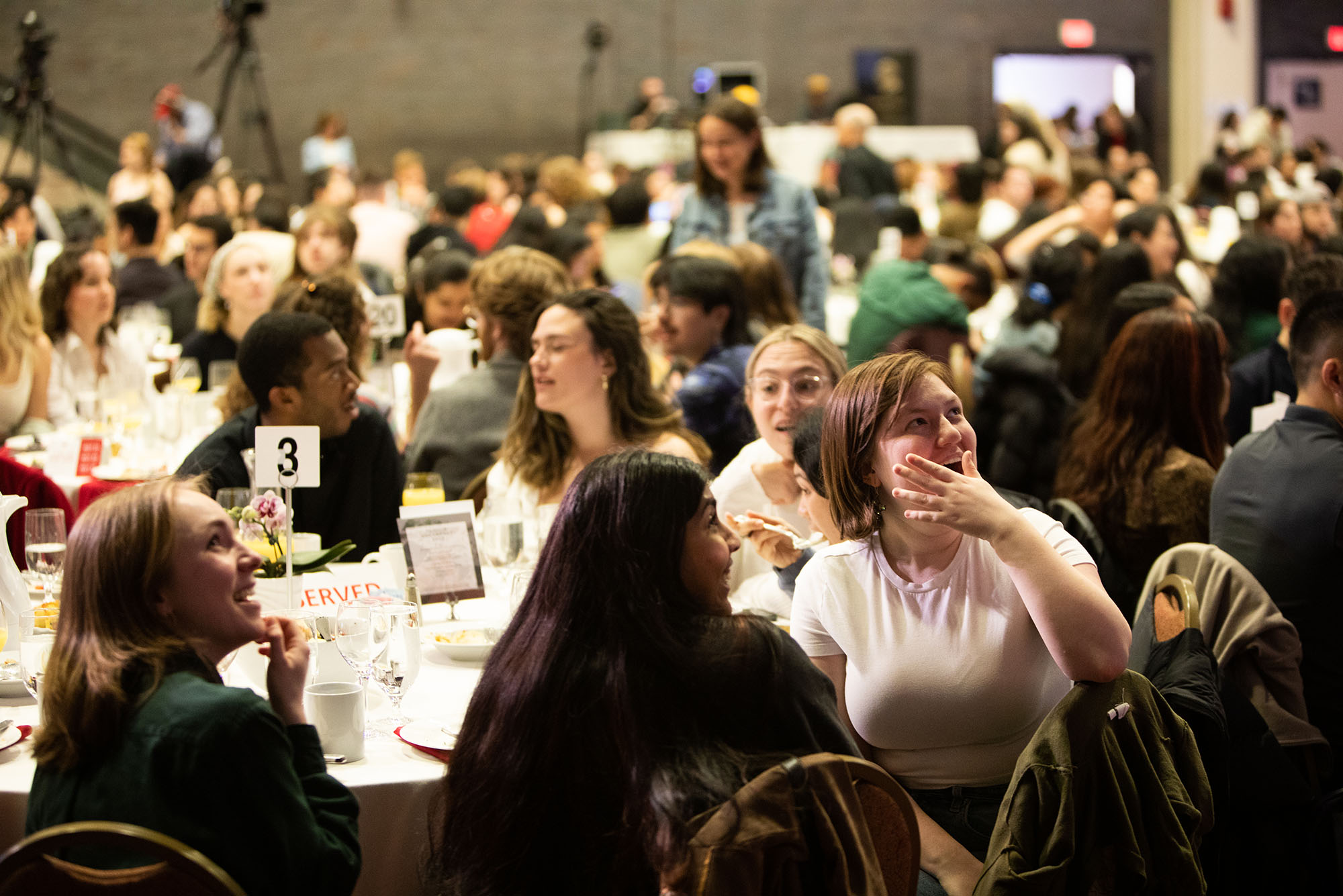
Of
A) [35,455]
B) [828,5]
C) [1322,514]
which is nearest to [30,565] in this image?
[35,455]

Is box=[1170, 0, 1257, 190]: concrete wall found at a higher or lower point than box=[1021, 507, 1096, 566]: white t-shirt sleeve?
higher

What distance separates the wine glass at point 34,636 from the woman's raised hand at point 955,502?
136 centimetres

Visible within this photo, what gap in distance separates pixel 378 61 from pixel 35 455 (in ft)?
39.9

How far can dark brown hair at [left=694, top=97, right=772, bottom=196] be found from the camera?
17.3ft

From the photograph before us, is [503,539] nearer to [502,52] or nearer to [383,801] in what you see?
[383,801]

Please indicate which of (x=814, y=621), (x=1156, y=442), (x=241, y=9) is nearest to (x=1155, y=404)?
(x=1156, y=442)

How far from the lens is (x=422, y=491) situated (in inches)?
124

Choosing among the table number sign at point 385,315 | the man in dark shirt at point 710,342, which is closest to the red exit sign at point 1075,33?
the man in dark shirt at point 710,342

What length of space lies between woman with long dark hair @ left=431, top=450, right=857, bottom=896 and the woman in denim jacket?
151 inches

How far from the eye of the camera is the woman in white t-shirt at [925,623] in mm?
1994

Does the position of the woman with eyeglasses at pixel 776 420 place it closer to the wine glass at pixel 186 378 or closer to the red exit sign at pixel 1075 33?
the wine glass at pixel 186 378

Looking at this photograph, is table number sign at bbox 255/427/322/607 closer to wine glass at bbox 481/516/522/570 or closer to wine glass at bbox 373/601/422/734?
wine glass at bbox 481/516/522/570

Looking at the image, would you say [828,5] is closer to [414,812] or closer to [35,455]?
[35,455]

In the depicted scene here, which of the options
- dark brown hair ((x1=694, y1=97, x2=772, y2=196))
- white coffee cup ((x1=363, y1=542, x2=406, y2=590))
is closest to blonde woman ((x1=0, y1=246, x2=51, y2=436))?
white coffee cup ((x1=363, y1=542, x2=406, y2=590))
